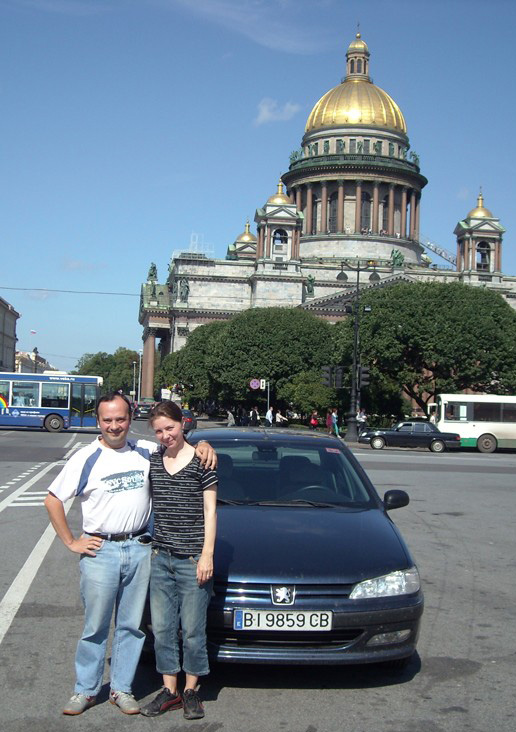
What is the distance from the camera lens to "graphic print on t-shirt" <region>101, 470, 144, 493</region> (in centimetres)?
526

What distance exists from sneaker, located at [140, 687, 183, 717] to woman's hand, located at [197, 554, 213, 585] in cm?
65

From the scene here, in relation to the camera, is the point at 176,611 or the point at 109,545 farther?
the point at 176,611

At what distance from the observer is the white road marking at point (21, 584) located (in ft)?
24.3

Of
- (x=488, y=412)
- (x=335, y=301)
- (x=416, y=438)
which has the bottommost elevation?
(x=416, y=438)

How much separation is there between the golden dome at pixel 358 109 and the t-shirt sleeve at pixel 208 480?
103405 millimetres

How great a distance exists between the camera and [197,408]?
101 metres

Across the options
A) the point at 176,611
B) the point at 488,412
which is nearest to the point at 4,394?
the point at 488,412

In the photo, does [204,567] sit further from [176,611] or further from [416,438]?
[416,438]

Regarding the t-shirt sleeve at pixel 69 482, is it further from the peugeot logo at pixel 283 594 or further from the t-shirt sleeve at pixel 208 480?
the peugeot logo at pixel 283 594

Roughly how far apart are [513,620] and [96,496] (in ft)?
13.2

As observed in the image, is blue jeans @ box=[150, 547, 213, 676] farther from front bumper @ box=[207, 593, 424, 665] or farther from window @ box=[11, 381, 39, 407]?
window @ box=[11, 381, 39, 407]

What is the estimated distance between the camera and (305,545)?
6012 mm

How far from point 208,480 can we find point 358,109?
10446cm

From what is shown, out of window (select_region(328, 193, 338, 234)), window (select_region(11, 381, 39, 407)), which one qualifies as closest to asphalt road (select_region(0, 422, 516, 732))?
window (select_region(11, 381, 39, 407))
